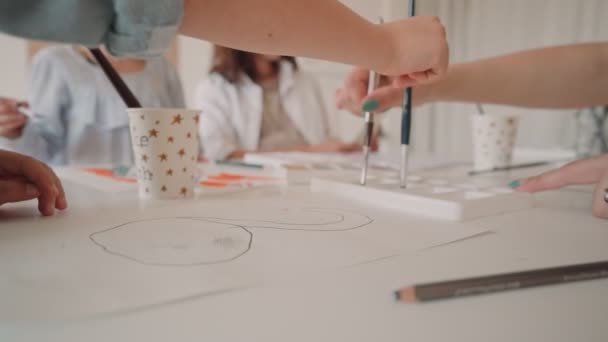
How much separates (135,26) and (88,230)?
0.19 metres

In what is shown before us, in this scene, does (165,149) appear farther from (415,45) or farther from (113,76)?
(415,45)

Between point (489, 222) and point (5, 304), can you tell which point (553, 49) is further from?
point (5, 304)

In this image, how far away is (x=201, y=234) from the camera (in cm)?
40

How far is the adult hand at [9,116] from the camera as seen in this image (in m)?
0.99

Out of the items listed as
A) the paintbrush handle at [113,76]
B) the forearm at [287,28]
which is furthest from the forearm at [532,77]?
the paintbrush handle at [113,76]

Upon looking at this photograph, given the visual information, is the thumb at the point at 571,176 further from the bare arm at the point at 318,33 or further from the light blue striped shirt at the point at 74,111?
the light blue striped shirt at the point at 74,111

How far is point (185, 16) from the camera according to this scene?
36 centimetres

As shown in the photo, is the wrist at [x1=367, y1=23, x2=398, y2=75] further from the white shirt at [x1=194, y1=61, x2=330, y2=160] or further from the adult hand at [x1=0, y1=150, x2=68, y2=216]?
the white shirt at [x1=194, y1=61, x2=330, y2=160]

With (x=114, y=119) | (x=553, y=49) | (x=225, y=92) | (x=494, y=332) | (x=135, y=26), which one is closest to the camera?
(x=494, y=332)

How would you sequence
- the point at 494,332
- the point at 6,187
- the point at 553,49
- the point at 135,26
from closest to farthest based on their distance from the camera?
the point at 494,332, the point at 135,26, the point at 6,187, the point at 553,49

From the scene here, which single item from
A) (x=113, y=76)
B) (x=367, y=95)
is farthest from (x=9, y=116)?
(x=367, y=95)

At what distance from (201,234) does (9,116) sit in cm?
84

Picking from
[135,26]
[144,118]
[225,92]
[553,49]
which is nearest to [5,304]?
[135,26]

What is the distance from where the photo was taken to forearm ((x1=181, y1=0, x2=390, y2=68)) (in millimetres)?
367
